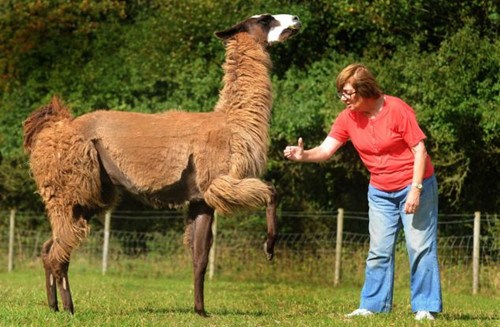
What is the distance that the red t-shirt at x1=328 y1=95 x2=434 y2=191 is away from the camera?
7.56m

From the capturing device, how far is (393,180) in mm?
7703

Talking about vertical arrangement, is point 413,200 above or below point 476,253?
above

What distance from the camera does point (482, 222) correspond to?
1628 cm

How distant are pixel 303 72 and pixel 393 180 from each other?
10.2 metres

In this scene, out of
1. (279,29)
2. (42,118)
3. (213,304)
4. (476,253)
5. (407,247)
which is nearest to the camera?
(407,247)

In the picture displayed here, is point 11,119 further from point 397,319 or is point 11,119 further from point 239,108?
point 397,319

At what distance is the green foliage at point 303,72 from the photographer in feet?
49.5

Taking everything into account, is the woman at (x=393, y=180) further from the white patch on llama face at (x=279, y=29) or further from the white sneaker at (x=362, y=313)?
the white patch on llama face at (x=279, y=29)

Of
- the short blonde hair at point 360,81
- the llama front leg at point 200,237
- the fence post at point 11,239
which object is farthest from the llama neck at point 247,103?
the fence post at point 11,239

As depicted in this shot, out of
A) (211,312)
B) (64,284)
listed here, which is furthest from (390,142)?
(64,284)

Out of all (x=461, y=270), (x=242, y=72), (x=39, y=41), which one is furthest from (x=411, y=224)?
(x=39, y=41)

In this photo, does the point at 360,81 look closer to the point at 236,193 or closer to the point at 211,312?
the point at 236,193

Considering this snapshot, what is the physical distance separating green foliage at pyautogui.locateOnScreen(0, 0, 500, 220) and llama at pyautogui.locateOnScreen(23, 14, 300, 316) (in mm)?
7049

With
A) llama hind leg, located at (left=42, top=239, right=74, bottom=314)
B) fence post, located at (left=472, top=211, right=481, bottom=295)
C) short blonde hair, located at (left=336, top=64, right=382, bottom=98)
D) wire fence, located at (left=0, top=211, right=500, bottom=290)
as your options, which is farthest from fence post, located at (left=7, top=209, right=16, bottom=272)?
A: short blonde hair, located at (left=336, top=64, right=382, bottom=98)
